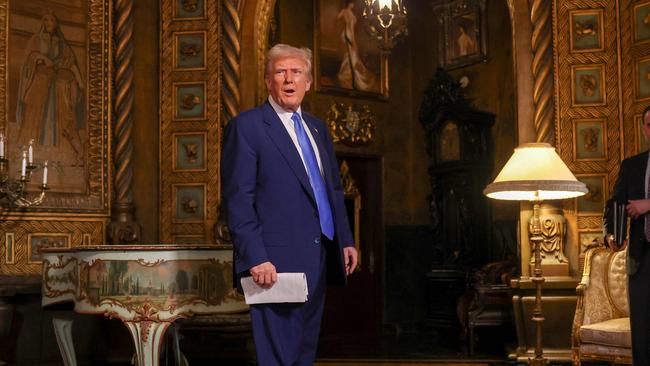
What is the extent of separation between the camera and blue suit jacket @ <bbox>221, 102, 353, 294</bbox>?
10.3ft

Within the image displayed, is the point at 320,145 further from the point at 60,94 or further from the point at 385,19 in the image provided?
the point at 60,94

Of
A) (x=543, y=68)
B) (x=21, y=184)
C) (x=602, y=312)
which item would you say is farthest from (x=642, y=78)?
(x=21, y=184)

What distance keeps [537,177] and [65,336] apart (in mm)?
3110

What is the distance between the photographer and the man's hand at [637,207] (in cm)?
448

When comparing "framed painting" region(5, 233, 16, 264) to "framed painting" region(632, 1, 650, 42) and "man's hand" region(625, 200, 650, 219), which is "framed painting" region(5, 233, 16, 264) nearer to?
"man's hand" region(625, 200, 650, 219)

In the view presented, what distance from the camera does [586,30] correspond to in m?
6.74

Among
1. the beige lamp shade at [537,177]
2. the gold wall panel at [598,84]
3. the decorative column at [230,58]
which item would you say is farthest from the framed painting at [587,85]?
the decorative column at [230,58]

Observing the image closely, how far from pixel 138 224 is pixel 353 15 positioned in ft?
15.2

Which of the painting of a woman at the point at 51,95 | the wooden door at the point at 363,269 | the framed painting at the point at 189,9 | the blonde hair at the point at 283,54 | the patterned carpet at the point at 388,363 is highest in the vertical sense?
the framed painting at the point at 189,9

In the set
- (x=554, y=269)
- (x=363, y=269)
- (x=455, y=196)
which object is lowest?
(x=363, y=269)

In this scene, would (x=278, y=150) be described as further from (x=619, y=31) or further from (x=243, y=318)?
(x=619, y=31)

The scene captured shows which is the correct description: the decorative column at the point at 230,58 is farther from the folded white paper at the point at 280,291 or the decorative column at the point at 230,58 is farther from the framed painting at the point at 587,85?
the folded white paper at the point at 280,291

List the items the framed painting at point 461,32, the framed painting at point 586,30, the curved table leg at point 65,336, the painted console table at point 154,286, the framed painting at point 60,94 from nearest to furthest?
the painted console table at point 154,286, the curved table leg at point 65,336, the framed painting at point 60,94, the framed painting at point 586,30, the framed painting at point 461,32

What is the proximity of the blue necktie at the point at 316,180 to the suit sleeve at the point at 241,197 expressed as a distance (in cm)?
23
